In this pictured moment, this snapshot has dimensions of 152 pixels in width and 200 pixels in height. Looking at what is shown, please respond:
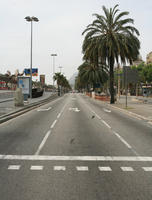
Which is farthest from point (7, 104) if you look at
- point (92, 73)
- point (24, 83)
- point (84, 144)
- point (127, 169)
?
point (92, 73)

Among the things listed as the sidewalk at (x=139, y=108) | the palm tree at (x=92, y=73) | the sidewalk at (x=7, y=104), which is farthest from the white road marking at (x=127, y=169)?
the palm tree at (x=92, y=73)

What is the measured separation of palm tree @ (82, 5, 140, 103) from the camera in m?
26.8

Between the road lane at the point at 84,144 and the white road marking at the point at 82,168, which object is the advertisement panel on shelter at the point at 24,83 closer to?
the road lane at the point at 84,144

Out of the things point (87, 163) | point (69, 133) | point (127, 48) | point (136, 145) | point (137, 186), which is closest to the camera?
point (137, 186)

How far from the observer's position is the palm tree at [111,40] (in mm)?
26844

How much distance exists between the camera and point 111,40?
2670cm

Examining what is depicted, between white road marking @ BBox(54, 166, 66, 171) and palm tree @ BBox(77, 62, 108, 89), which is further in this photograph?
palm tree @ BBox(77, 62, 108, 89)

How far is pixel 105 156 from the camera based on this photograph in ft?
19.5

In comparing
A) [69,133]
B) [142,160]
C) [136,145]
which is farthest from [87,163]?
[69,133]

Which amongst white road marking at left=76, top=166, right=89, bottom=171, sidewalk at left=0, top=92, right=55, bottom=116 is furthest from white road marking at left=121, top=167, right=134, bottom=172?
sidewalk at left=0, top=92, right=55, bottom=116

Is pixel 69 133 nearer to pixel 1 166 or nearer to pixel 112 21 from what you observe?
pixel 1 166

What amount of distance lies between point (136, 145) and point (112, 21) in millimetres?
23993

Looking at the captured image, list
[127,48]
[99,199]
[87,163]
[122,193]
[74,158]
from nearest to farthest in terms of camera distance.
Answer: [99,199], [122,193], [87,163], [74,158], [127,48]

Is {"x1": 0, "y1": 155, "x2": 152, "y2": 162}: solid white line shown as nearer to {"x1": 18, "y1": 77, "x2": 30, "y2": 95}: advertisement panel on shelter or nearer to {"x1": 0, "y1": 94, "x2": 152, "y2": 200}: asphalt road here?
{"x1": 0, "y1": 94, "x2": 152, "y2": 200}: asphalt road
